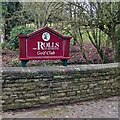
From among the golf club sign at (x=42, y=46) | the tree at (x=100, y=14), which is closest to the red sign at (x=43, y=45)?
the golf club sign at (x=42, y=46)

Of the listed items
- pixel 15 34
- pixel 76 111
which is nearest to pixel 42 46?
pixel 76 111

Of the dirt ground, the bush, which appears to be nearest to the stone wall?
the dirt ground

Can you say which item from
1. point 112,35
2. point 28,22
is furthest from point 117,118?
point 28,22

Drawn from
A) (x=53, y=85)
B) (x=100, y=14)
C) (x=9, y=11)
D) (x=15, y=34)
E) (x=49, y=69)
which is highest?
(x=9, y=11)

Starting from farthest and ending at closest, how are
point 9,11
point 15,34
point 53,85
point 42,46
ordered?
point 9,11
point 15,34
point 42,46
point 53,85

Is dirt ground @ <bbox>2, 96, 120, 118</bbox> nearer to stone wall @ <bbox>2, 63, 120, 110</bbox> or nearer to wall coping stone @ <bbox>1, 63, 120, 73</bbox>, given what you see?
stone wall @ <bbox>2, 63, 120, 110</bbox>

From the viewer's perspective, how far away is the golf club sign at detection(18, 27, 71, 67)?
556 centimetres

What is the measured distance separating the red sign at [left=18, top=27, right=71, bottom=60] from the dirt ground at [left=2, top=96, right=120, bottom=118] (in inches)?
44.2

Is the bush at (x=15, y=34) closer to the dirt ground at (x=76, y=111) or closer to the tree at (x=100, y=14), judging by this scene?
the tree at (x=100, y=14)

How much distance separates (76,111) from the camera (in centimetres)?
509

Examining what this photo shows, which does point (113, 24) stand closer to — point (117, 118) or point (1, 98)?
point (117, 118)

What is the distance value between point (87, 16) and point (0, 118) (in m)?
3.65

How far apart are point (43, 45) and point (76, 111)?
155cm

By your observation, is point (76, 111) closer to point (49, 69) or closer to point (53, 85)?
point (53, 85)
